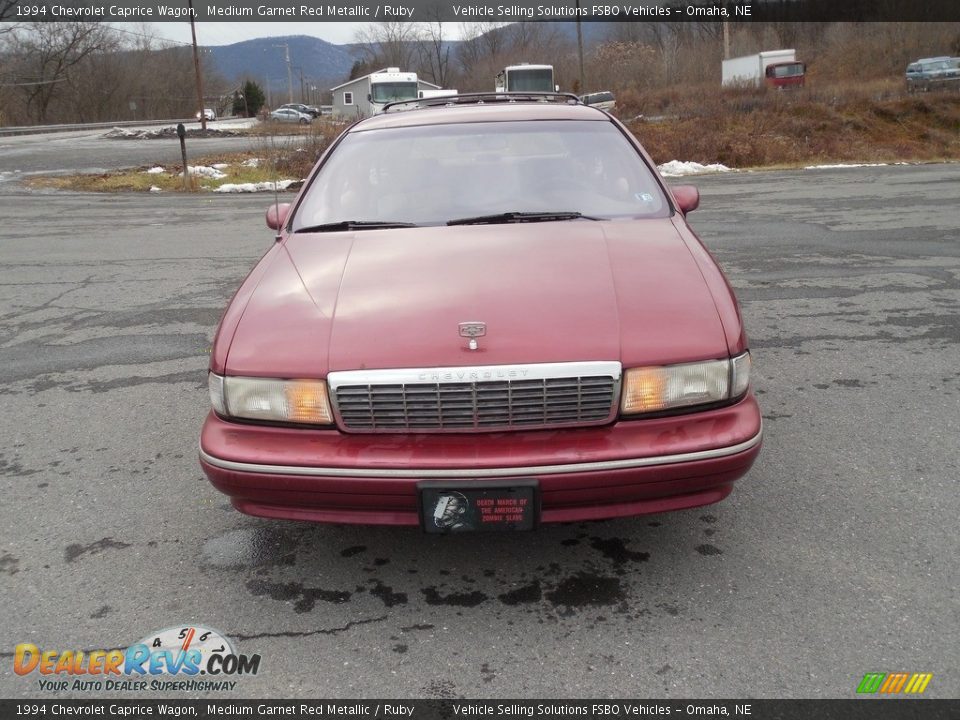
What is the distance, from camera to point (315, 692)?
2172 millimetres

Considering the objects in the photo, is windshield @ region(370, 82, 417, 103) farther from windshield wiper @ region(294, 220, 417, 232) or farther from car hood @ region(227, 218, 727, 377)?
car hood @ region(227, 218, 727, 377)

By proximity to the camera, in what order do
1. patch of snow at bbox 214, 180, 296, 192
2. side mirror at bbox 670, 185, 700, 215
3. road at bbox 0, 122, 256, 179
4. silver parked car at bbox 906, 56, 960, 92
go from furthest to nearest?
silver parked car at bbox 906, 56, 960, 92, road at bbox 0, 122, 256, 179, patch of snow at bbox 214, 180, 296, 192, side mirror at bbox 670, 185, 700, 215

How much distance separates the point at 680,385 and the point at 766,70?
143 ft

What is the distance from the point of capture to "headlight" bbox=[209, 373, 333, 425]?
2.44 m

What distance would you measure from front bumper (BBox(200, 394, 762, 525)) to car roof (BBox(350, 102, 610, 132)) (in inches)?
83.4

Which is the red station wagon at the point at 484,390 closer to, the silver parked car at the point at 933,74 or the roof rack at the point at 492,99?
the roof rack at the point at 492,99

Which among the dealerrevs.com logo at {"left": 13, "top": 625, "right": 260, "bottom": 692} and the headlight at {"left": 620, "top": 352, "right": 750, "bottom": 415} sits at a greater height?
the headlight at {"left": 620, "top": 352, "right": 750, "bottom": 415}

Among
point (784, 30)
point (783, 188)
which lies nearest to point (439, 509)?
point (783, 188)

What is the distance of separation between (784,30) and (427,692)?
7274 centimetres

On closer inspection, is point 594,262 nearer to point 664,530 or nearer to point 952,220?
point 664,530

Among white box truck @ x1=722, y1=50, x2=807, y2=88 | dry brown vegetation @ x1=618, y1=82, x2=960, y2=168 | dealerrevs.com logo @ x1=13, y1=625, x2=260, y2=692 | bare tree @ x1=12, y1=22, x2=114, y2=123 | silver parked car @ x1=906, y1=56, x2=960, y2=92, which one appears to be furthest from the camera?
bare tree @ x1=12, y1=22, x2=114, y2=123

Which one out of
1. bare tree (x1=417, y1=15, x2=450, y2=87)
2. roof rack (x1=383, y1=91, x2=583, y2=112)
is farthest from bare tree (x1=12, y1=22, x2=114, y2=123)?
roof rack (x1=383, y1=91, x2=583, y2=112)

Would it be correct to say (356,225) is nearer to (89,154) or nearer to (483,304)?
(483,304)

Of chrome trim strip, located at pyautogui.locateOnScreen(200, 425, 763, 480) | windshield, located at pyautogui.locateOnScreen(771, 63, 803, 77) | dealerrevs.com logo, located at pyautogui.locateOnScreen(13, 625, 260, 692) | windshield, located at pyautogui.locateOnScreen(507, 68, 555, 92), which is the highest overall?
windshield, located at pyautogui.locateOnScreen(771, 63, 803, 77)
